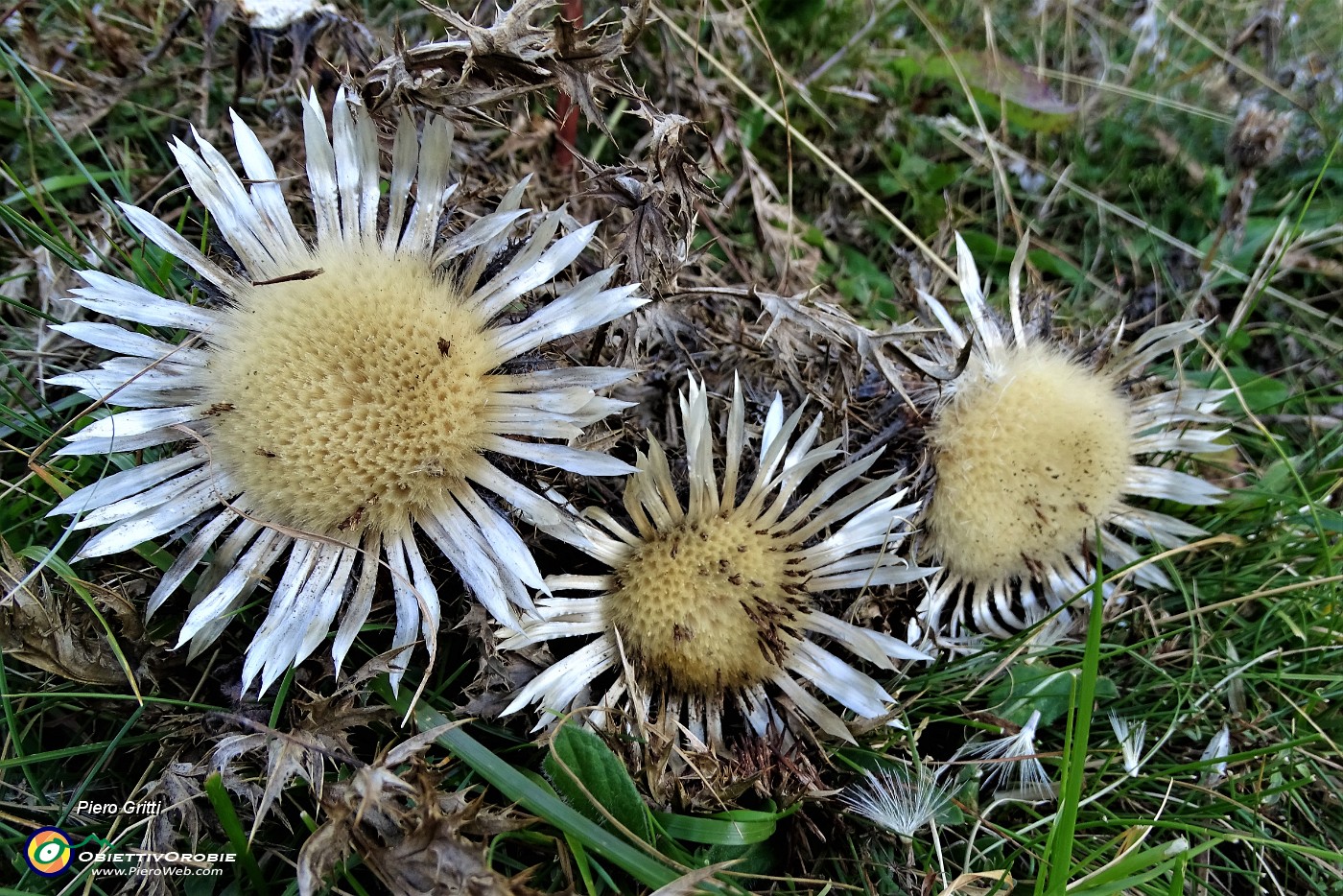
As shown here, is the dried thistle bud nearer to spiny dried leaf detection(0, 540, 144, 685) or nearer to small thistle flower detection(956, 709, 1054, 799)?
small thistle flower detection(956, 709, 1054, 799)

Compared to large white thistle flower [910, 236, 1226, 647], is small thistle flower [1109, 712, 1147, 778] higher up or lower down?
lower down

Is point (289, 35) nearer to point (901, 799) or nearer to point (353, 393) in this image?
point (353, 393)

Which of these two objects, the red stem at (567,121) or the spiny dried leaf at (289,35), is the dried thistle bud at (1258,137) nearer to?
the red stem at (567,121)

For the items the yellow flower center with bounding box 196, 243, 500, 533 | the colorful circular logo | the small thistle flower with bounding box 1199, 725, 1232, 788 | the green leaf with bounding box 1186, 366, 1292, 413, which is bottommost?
the colorful circular logo

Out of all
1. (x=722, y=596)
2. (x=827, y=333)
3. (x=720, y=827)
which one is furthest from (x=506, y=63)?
(x=720, y=827)

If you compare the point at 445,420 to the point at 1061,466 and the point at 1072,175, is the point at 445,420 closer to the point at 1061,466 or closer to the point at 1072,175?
the point at 1061,466

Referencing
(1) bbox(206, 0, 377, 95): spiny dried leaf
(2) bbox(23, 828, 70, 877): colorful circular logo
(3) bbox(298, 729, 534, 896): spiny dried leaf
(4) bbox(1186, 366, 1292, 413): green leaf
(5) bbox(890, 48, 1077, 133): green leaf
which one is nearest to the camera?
(3) bbox(298, 729, 534, 896): spiny dried leaf

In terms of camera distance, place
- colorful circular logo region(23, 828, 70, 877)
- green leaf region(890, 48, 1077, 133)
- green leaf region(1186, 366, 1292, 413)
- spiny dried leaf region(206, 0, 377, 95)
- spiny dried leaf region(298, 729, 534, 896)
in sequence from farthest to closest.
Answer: green leaf region(890, 48, 1077, 133) < green leaf region(1186, 366, 1292, 413) < spiny dried leaf region(206, 0, 377, 95) < colorful circular logo region(23, 828, 70, 877) < spiny dried leaf region(298, 729, 534, 896)

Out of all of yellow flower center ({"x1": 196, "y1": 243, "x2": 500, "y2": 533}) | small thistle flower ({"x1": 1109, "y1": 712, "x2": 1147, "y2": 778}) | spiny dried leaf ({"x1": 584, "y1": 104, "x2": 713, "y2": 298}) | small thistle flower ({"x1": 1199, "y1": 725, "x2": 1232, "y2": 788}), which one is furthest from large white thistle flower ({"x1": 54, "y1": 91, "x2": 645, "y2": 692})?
small thistle flower ({"x1": 1199, "y1": 725, "x2": 1232, "y2": 788})
